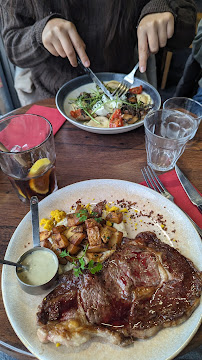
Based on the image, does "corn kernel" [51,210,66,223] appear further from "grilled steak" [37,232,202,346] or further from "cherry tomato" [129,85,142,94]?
"cherry tomato" [129,85,142,94]

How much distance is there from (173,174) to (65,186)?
68 cm

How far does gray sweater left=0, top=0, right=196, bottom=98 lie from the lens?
2232 millimetres

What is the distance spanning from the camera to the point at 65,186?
5.19ft

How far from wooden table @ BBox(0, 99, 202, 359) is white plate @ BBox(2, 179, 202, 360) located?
129mm

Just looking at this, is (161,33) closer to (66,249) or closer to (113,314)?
(66,249)

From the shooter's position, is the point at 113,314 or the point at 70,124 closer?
the point at 113,314

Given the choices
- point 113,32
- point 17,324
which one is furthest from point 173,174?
point 113,32

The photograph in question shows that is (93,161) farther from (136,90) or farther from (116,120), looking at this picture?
(136,90)

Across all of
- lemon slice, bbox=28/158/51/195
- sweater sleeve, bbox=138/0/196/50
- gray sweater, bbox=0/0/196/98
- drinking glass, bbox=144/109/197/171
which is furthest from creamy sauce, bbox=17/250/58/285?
sweater sleeve, bbox=138/0/196/50

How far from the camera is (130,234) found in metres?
1.36

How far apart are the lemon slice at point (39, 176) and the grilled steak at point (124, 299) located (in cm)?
55

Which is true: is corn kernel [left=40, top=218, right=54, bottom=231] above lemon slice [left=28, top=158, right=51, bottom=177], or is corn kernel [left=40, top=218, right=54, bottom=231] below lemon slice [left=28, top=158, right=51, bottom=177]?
below

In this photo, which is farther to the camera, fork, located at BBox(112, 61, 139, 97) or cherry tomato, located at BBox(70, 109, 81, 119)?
fork, located at BBox(112, 61, 139, 97)

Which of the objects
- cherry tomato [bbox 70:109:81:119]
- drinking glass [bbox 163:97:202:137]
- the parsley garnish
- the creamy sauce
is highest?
cherry tomato [bbox 70:109:81:119]
